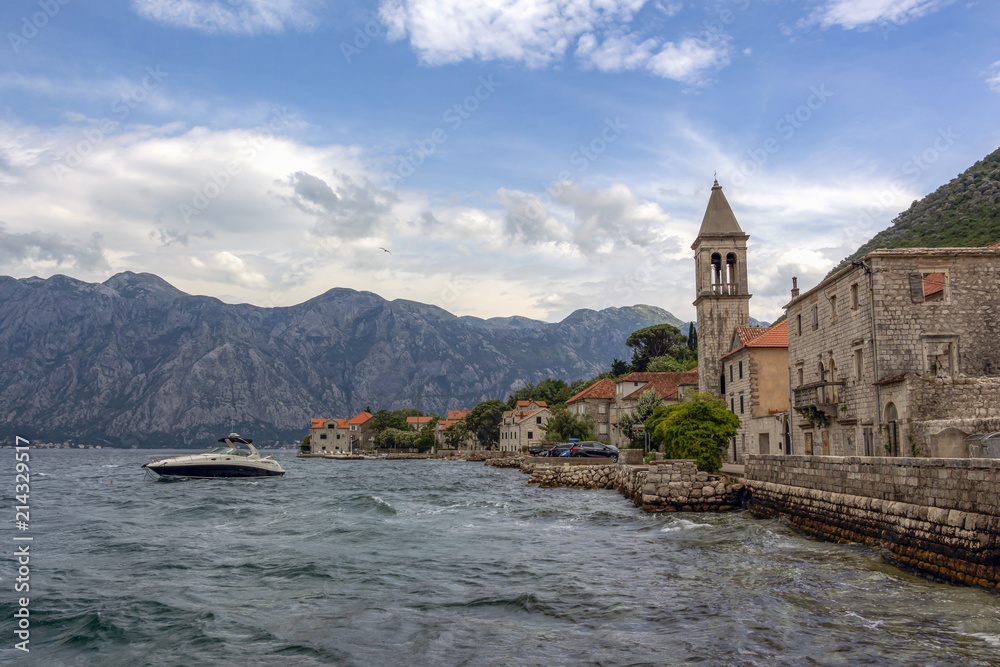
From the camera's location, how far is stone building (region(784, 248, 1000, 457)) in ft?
75.4

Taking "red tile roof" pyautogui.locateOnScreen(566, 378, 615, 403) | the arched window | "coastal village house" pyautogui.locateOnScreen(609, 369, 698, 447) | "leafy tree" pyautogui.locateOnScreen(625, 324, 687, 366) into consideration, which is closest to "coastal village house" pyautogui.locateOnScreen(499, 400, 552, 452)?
"red tile roof" pyautogui.locateOnScreen(566, 378, 615, 403)

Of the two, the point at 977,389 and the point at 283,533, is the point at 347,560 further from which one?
the point at 977,389

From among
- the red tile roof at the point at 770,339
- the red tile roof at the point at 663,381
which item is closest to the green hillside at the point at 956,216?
the red tile roof at the point at 770,339

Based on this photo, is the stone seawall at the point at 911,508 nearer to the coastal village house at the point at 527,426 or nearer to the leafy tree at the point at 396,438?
the coastal village house at the point at 527,426

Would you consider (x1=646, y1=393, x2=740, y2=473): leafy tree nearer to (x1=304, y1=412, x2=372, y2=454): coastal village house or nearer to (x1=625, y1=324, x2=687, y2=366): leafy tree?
(x1=625, y1=324, x2=687, y2=366): leafy tree

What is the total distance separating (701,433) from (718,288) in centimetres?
2415

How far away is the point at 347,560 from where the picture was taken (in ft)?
53.8

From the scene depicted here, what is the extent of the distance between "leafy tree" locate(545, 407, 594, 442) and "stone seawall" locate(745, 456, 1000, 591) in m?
61.1

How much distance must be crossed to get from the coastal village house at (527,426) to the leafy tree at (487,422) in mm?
13537

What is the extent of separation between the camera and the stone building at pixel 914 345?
2297 centimetres

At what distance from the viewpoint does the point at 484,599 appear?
39.8ft

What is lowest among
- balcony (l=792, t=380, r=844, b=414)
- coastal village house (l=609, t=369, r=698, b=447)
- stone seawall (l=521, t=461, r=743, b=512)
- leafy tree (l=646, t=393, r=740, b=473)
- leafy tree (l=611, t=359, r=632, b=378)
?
stone seawall (l=521, t=461, r=743, b=512)

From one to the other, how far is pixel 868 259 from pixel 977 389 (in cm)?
575

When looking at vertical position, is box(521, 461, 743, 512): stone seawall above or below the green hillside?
below
